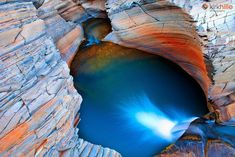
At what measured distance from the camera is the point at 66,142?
340cm

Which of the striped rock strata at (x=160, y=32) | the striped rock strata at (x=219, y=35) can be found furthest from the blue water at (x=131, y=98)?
the striped rock strata at (x=219, y=35)

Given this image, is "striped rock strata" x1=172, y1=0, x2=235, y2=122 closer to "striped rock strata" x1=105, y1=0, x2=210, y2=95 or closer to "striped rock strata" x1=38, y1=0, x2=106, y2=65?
"striped rock strata" x1=105, y1=0, x2=210, y2=95

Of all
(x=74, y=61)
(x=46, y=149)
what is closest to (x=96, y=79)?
(x=74, y=61)

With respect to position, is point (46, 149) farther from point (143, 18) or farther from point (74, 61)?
point (143, 18)

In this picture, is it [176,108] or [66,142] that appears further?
[176,108]

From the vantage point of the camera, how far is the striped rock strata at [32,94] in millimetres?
2844

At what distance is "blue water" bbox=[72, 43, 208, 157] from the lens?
4430 millimetres

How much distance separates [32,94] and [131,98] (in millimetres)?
2365

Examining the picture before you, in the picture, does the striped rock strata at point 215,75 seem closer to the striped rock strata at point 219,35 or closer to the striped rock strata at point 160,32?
the striped rock strata at point 219,35

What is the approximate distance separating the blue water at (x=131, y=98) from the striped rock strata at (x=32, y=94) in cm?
82

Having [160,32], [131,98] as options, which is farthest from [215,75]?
[131,98]

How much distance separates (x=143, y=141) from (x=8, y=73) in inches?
101

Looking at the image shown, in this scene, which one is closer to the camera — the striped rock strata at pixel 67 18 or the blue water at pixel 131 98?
the blue water at pixel 131 98

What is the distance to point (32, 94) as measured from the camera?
3.09m
